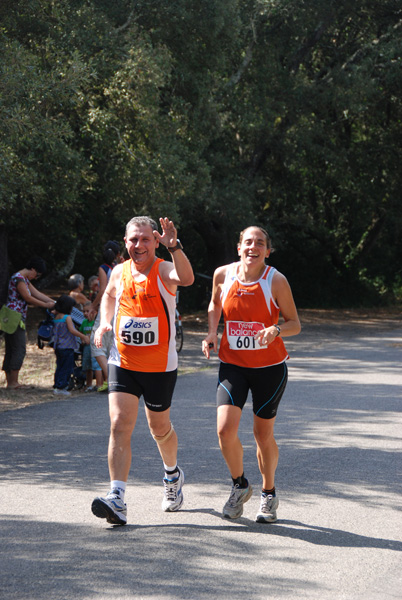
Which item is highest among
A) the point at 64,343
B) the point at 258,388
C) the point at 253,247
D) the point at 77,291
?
the point at 253,247

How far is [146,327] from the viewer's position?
516 centimetres

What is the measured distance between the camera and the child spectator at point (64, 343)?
35.1ft

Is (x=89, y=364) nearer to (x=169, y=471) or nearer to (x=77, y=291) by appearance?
(x=77, y=291)

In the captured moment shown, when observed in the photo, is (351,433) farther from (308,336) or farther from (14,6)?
(308,336)

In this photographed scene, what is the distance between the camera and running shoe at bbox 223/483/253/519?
5.21 meters

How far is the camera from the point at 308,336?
19.1m

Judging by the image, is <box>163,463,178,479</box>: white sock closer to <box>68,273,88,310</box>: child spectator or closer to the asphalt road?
the asphalt road

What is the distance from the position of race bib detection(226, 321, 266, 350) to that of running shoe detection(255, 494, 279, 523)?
0.96 meters

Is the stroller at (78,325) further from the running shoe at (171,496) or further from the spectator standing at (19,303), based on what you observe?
the running shoe at (171,496)

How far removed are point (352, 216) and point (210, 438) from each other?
72.4 feet

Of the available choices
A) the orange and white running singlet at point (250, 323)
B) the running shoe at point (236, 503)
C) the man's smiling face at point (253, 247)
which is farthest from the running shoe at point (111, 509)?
the man's smiling face at point (253, 247)

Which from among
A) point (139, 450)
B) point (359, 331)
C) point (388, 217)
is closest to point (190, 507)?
point (139, 450)

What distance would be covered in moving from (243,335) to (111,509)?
1310 mm

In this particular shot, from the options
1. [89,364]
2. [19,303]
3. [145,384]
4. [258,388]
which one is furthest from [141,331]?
[19,303]
